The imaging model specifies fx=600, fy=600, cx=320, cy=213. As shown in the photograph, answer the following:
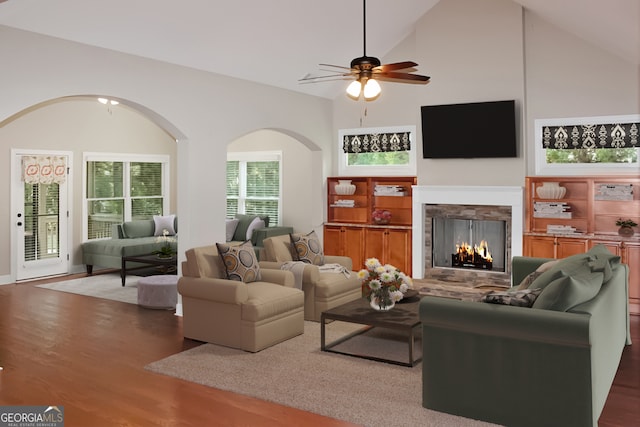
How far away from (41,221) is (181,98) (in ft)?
14.4

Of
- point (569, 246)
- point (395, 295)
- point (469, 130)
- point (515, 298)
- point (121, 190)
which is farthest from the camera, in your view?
point (121, 190)

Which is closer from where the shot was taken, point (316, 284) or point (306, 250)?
Answer: point (316, 284)

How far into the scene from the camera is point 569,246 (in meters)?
7.64

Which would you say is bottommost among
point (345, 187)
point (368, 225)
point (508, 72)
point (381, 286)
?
point (381, 286)

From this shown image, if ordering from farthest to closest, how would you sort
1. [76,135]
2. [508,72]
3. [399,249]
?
[76,135] → [399,249] → [508,72]

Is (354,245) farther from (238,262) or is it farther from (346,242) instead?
(238,262)

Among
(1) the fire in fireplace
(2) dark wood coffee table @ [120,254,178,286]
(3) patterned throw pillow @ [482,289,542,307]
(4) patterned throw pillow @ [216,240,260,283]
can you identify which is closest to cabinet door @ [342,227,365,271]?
(1) the fire in fireplace

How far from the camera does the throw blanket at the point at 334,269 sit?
23.5ft

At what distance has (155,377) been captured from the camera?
4922mm

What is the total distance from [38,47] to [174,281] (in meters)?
→ 3.26

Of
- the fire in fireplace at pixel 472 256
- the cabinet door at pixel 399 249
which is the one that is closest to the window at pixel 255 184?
the cabinet door at pixel 399 249

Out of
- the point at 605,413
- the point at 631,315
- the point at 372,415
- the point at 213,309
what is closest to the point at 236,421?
the point at 372,415

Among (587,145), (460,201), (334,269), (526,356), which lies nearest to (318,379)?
(526,356)

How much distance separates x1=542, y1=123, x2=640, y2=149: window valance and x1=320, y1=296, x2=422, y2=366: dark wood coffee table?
11.2 feet
